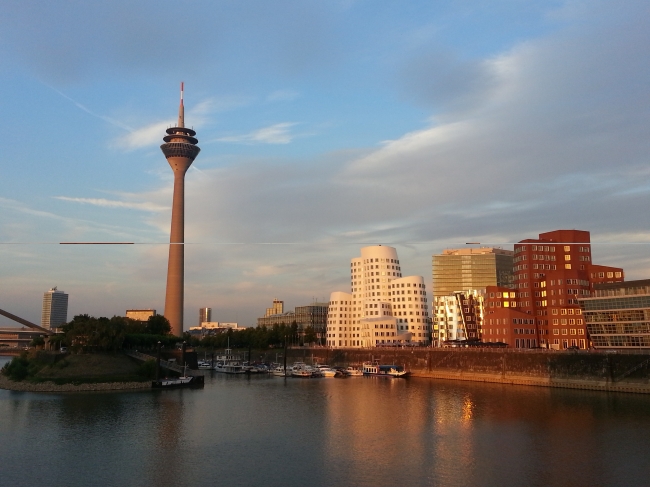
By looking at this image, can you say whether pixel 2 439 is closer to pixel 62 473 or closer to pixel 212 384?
pixel 62 473

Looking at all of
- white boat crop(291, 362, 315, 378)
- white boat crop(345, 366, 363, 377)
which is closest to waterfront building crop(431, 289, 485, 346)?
white boat crop(345, 366, 363, 377)

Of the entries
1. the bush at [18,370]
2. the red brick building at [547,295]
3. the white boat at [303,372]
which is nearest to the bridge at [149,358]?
the bush at [18,370]

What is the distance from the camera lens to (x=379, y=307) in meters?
148

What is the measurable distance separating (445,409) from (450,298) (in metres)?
82.1

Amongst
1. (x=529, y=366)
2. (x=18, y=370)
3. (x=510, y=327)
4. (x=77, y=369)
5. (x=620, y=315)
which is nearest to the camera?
(x=77, y=369)

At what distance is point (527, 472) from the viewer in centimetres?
3431

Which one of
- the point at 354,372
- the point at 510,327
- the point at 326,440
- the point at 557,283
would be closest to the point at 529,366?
the point at 510,327

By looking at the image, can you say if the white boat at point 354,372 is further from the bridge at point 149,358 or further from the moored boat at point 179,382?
the bridge at point 149,358

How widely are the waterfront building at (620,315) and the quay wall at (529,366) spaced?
11857 mm

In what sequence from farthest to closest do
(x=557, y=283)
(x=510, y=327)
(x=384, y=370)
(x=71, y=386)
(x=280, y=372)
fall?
(x=280, y=372) → (x=384, y=370) → (x=510, y=327) → (x=557, y=283) → (x=71, y=386)

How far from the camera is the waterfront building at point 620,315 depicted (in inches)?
3189

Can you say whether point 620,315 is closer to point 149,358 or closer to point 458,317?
point 458,317

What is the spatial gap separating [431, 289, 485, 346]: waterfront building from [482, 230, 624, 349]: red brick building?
16590mm

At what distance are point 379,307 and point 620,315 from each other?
7060cm
